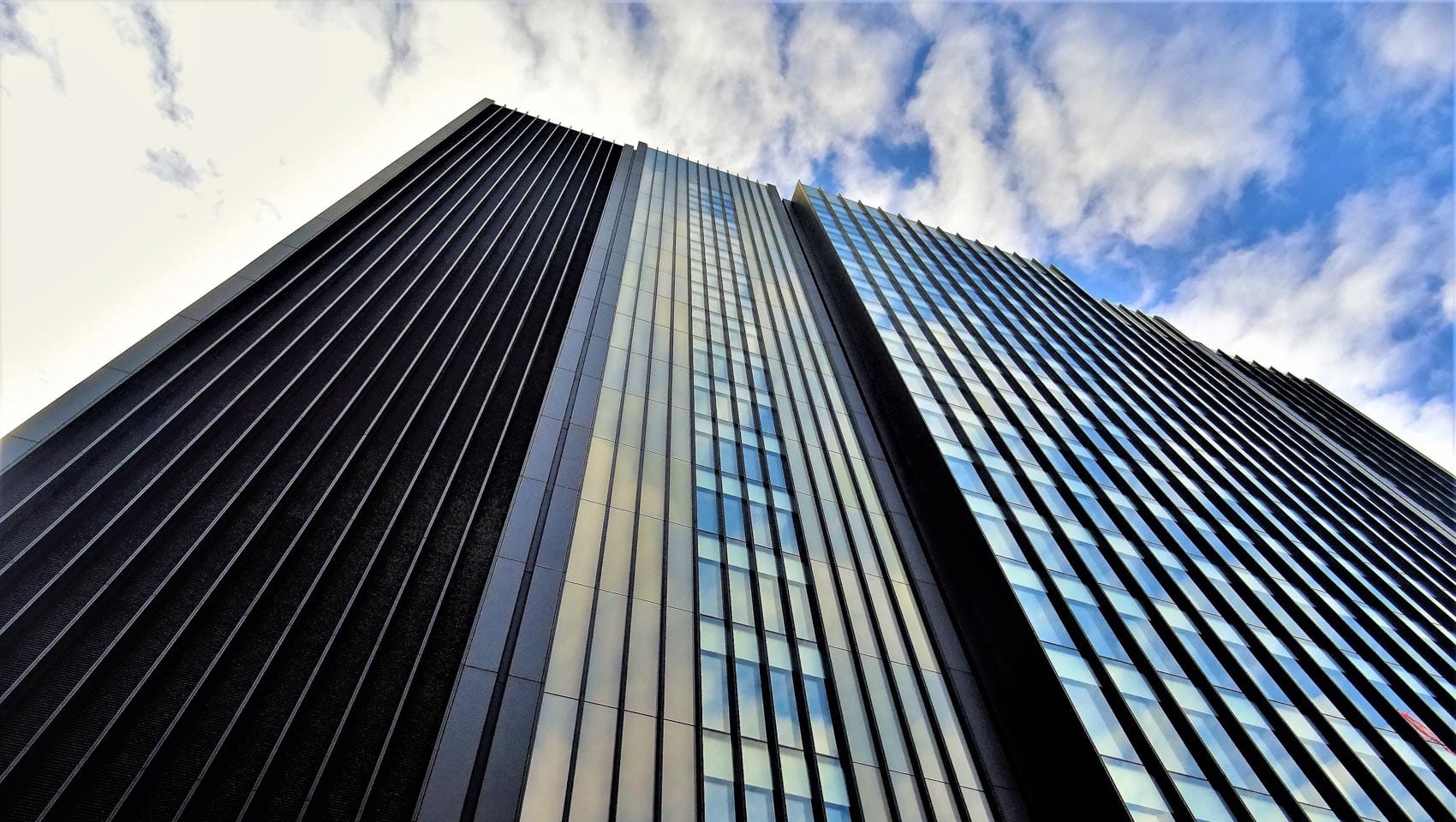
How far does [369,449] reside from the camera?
1659 cm

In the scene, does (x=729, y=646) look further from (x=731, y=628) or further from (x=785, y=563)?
(x=785, y=563)

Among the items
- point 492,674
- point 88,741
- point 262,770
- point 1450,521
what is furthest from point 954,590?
point 1450,521

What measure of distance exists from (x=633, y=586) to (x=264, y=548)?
24.3 feet

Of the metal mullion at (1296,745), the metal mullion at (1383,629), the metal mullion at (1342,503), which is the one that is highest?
the metal mullion at (1342,503)

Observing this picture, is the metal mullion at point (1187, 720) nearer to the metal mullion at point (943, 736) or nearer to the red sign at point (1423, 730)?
the metal mullion at point (943, 736)

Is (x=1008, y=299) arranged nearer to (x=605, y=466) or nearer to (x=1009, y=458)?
(x=1009, y=458)

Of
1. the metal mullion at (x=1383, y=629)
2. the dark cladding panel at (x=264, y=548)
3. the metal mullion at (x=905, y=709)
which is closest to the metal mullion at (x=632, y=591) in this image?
the dark cladding panel at (x=264, y=548)

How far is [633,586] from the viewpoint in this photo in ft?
46.4

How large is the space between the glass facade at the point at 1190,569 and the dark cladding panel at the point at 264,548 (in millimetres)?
13453

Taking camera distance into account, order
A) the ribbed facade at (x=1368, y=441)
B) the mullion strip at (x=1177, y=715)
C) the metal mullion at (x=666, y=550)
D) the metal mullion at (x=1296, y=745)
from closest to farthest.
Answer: the metal mullion at (x=666, y=550), the mullion strip at (x=1177, y=715), the metal mullion at (x=1296, y=745), the ribbed facade at (x=1368, y=441)

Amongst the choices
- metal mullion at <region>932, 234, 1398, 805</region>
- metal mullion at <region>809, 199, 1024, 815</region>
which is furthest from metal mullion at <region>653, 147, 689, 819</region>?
metal mullion at <region>932, 234, 1398, 805</region>

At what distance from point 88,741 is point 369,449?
8122mm

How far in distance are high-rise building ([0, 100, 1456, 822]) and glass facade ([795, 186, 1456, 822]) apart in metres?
0.15

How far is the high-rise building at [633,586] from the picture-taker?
10555 millimetres
